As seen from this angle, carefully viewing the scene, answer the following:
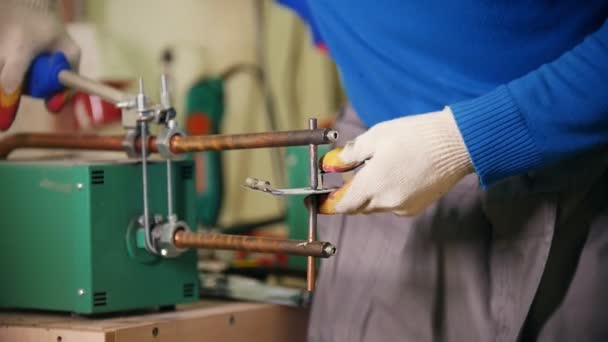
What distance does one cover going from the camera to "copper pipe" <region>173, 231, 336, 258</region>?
94 cm

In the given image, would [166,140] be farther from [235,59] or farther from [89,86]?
[235,59]

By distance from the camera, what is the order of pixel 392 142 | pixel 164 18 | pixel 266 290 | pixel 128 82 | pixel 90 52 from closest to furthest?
pixel 392 142, pixel 266 290, pixel 90 52, pixel 128 82, pixel 164 18

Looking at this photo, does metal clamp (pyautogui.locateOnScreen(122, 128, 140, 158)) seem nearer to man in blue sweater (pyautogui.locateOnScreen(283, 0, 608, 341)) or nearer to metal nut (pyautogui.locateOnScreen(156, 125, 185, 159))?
metal nut (pyautogui.locateOnScreen(156, 125, 185, 159))

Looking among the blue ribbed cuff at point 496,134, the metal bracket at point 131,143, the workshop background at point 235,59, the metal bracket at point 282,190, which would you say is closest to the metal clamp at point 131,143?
the metal bracket at point 131,143

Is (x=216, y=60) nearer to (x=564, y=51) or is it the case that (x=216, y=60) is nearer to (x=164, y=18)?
(x=164, y=18)

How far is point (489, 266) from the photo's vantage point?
1134mm

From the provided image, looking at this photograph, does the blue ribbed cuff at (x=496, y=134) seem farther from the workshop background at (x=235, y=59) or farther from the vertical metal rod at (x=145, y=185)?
the workshop background at (x=235, y=59)

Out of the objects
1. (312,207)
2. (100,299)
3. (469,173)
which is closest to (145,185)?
(100,299)

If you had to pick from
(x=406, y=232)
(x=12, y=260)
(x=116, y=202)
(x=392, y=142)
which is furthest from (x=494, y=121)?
(x=12, y=260)

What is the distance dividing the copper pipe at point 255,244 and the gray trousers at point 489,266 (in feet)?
0.71

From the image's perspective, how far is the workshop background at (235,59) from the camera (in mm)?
2205

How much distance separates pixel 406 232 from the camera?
3.84ft

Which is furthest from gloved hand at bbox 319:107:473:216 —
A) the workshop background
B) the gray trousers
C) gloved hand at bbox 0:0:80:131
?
the workshop background

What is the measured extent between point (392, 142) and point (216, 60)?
1439mm
